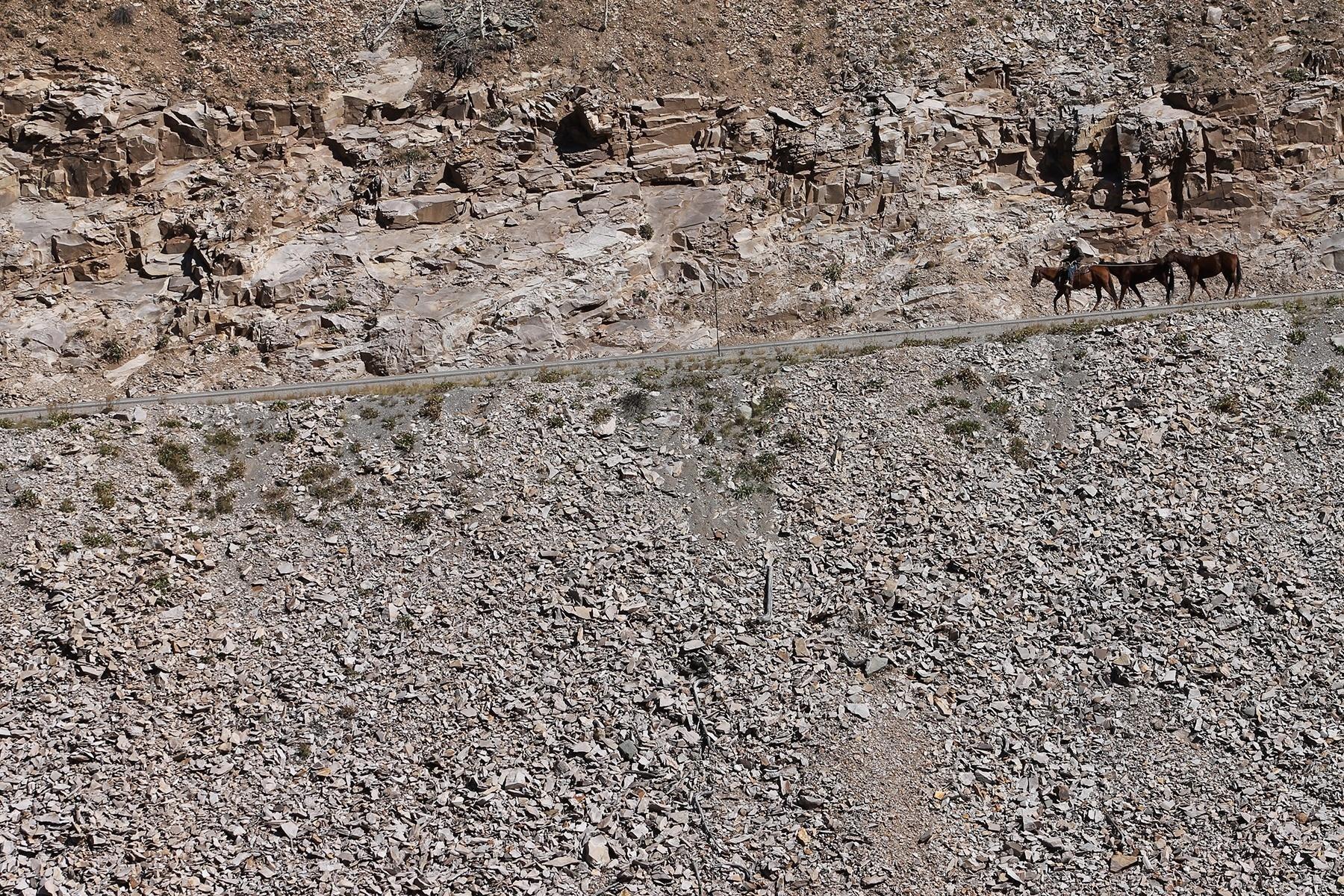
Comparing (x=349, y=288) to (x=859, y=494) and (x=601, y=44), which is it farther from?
(x=859, y=494)

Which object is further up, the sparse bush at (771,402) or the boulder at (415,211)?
the boulder at (415,211)

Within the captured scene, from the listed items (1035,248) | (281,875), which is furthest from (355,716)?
(1035,248)

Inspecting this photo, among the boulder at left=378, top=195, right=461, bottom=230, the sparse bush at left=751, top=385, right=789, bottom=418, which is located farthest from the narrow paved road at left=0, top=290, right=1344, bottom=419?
the boulder at left=378, top=195, right=461, bottom=230

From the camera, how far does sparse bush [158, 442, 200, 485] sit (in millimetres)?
23828

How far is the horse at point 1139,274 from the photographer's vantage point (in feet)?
94.6

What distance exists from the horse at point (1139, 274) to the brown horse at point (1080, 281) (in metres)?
0.19

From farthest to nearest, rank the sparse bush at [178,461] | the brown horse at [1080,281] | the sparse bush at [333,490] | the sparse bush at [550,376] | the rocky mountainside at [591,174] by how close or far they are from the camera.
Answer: the rocky mountainside at [591,174] < the brown horse at [1080,281] < the sparse bush at [550,376] < the sparse bush at [178,461] < the sparse bush at [333,490]

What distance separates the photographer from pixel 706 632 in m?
21.0

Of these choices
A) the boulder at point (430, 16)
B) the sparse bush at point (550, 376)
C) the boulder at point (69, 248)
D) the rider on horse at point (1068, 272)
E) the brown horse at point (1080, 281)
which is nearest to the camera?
the sparse bush at point (550, 376)

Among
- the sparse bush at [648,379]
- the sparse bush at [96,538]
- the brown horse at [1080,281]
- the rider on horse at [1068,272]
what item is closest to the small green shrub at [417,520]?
the sparse bush at [96,538]

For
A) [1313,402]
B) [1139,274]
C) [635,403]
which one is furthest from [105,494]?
[1313,402]

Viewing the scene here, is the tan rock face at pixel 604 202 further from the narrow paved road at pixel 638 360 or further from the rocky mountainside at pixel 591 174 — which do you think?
the narrow paved road at pixel 638 360

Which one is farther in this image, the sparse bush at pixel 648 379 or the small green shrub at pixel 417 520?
the sparse bush at pixel 648 379

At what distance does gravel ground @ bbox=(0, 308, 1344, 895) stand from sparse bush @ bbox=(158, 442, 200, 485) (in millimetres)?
63
